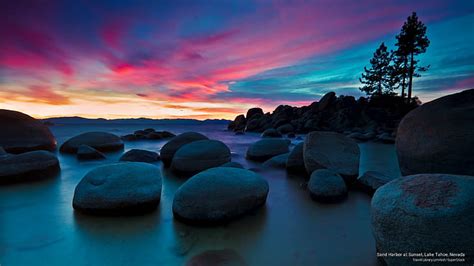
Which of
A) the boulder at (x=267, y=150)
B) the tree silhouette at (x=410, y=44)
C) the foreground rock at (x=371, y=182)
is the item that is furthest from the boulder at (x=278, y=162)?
the tree silhouette at (x=410, y=44)

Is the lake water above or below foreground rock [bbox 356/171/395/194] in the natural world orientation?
below

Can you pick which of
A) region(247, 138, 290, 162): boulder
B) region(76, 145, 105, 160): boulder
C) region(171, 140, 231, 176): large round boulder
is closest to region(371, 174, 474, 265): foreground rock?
region(171, 140, 231, 176): large round boulder

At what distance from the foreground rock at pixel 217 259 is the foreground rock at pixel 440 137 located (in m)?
3.35

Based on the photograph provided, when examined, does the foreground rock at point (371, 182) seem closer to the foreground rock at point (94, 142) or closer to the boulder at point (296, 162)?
the boulder at point (296, 162)

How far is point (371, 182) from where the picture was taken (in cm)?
457

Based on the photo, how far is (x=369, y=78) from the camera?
95.8ft

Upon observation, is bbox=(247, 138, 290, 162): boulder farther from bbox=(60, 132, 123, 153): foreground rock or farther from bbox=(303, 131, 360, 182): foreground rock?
bbox=(60, 132, 123, 153): foreground rock

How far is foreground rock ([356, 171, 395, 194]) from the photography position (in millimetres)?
4426

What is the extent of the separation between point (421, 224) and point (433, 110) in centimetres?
324

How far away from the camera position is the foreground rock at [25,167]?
17.0 ft

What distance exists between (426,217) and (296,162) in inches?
180

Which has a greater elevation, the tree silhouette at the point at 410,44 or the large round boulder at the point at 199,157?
the tree silhouette at the point at 410,44

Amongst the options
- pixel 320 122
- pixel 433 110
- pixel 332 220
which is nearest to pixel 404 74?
pixel 320 122

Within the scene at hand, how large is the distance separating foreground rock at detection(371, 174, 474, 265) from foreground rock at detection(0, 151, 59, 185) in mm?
6887
